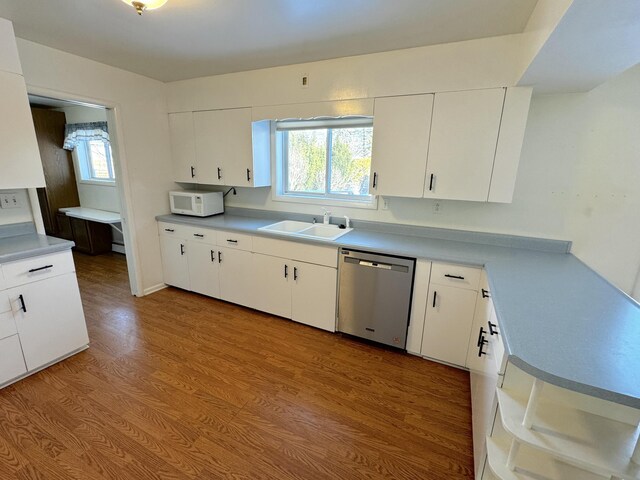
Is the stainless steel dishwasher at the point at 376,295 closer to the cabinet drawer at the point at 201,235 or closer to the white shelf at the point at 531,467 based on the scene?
the white shelf at the point at 531,467

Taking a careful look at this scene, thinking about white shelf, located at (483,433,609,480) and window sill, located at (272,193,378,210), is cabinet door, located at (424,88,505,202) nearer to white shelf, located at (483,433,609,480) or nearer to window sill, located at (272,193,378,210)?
window sill, located at (272,193,378,210)

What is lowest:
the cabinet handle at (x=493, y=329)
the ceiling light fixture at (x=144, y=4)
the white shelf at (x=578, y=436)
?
the white shelf at (x=578, y=436)

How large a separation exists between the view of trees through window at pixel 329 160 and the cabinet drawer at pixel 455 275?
108 cm

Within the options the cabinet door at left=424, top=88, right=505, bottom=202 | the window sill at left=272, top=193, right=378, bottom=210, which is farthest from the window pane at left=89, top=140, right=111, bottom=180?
the cabinet door at left=424, top=88, right=505, bottom=202

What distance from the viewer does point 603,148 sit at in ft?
6.63

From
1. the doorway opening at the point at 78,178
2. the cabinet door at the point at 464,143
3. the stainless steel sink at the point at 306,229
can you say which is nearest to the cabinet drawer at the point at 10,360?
the stainless steel sink at the point at 306,229

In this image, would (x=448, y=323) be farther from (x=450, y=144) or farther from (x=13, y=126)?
(x=13, y=126)

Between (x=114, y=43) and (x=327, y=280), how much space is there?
253 centimetres

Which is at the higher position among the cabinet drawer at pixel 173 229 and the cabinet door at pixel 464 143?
the cabinet door at pixel 464 143

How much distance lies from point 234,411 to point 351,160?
2.34 m

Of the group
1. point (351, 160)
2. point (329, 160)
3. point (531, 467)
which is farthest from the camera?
point (329, 160)

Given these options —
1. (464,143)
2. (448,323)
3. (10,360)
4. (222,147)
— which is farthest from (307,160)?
(10,360)

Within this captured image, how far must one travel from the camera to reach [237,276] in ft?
9.88

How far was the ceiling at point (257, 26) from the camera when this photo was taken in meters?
1.70
